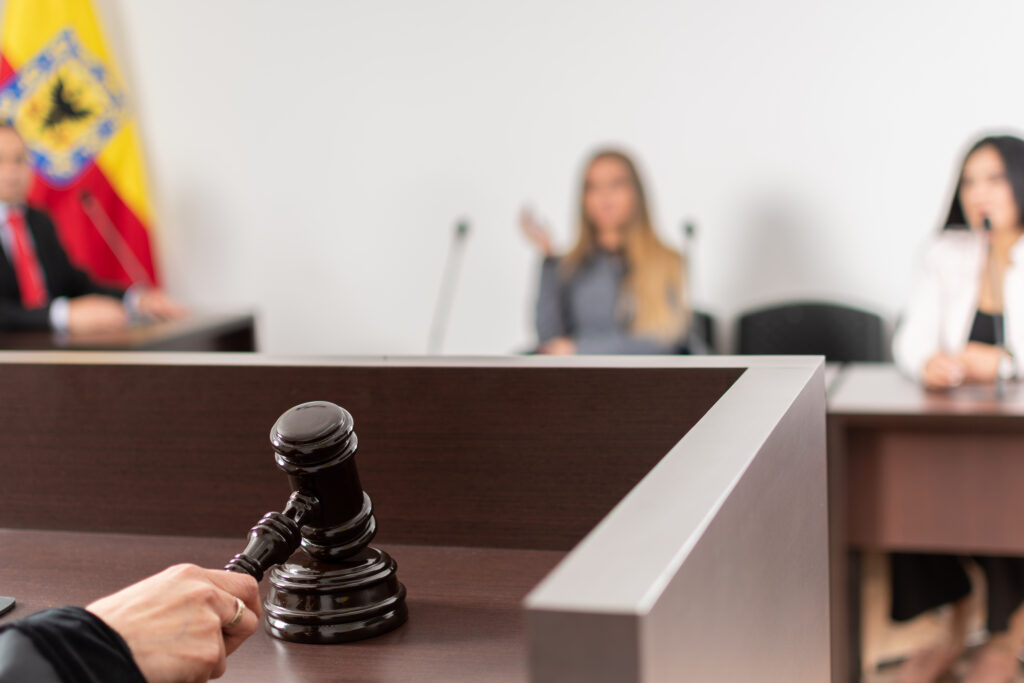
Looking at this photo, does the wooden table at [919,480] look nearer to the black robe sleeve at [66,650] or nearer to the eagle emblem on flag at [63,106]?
the black robe sleeve at [66,650]

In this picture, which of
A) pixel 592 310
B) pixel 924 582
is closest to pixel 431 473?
pixel 924 582

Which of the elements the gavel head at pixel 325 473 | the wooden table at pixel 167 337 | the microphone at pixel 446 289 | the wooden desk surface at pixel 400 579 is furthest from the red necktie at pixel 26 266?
the gavel head at pixel 325 473

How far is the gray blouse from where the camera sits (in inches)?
164

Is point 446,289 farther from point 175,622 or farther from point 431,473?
point 175,622

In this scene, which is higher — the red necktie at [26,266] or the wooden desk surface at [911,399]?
the red necktie at [26,266]

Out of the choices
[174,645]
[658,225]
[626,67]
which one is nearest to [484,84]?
[626,67]

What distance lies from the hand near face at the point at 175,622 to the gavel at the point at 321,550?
0.09 meters

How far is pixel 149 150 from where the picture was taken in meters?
5.34

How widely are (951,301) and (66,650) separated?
2.96 metres

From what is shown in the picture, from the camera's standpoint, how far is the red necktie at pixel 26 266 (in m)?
4.49

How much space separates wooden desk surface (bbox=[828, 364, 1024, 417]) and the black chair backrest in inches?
43.1

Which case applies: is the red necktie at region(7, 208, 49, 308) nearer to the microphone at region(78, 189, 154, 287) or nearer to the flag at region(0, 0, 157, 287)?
the flag at region(0, 0, 157, 287)

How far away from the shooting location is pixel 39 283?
4.54 metres

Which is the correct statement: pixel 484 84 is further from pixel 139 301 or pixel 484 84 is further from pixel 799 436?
pixel 799 436
